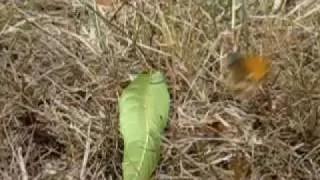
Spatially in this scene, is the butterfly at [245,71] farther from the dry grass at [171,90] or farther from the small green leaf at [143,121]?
the small green leaf at [143,121]

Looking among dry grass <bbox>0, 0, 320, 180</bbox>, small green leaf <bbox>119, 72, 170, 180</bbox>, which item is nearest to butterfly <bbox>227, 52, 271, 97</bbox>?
dry grass <bbox>0, 0, 320, 180</bbox>

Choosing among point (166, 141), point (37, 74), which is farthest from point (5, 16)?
point (166, 141)

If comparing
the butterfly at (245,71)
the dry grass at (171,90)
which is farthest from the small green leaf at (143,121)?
the butterfly at (245,71)

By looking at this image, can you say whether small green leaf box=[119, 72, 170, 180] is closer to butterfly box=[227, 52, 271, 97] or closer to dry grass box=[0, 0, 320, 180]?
dry grass box=[0, 0, 320, 180]

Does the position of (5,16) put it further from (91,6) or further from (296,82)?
(296,82)
